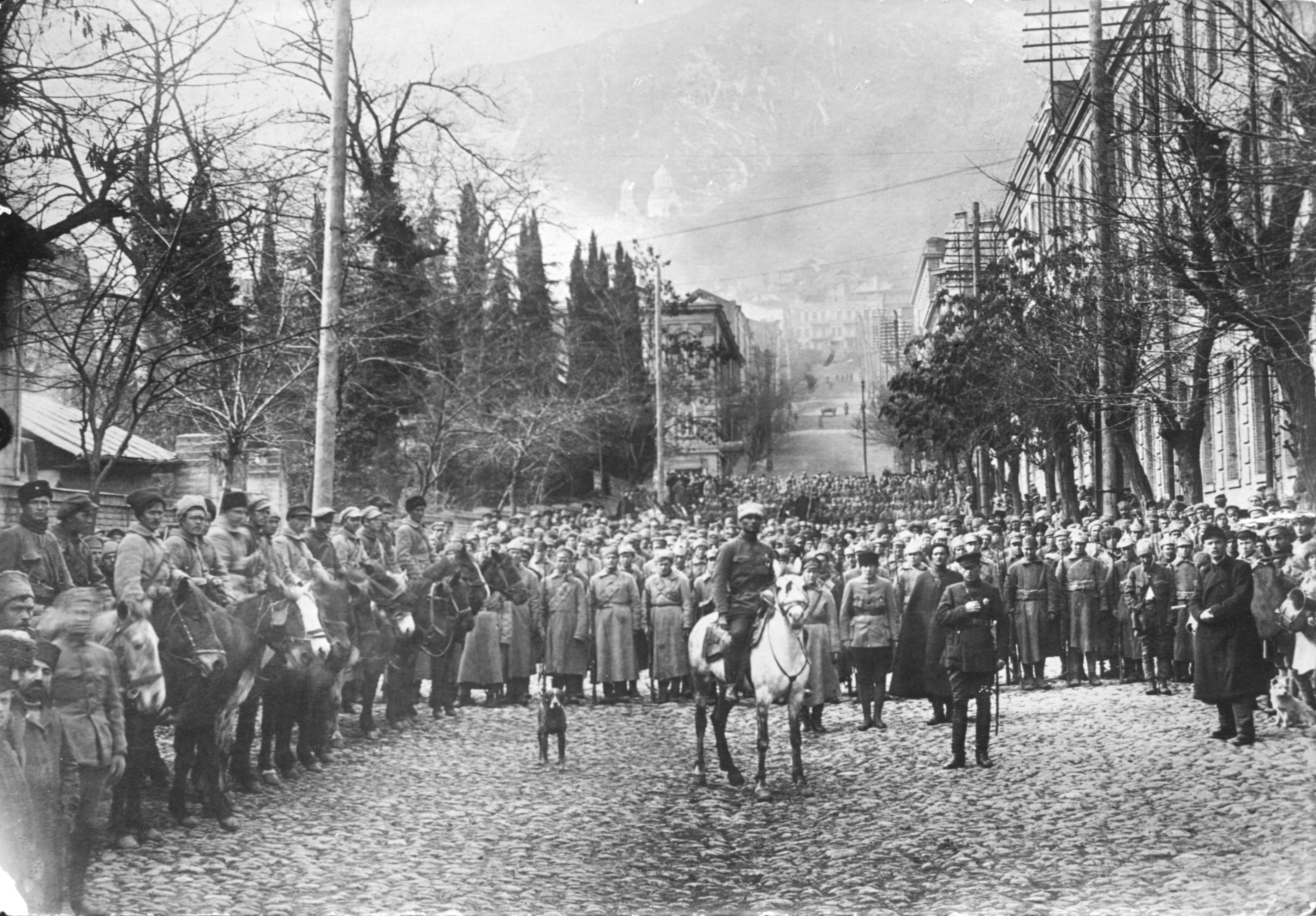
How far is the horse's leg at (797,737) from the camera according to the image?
10820mm

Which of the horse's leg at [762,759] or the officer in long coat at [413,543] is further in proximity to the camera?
the officer in long coat at [413,543]

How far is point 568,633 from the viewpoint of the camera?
1684 cm

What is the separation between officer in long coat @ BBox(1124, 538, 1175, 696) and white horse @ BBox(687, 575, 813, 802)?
21.9ft

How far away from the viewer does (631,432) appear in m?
40.3

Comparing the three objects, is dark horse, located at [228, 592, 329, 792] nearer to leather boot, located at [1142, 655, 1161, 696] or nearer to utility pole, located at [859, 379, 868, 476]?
leather boot, located at [1142, 655, 1161, 696]

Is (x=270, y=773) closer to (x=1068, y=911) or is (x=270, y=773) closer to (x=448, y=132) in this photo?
(x=1068, y=911)

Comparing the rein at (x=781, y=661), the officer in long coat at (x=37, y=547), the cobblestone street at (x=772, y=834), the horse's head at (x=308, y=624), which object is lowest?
the cobblestone street at (x=772, y=834)

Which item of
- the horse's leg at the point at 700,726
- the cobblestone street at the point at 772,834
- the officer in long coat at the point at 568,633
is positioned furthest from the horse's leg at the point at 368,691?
the officer in long coat at the point at 568,633

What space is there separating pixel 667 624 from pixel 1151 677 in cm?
581

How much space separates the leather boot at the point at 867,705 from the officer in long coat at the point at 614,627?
342 cm

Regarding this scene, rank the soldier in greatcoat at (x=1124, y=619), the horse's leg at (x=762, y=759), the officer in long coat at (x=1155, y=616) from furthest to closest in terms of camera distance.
Result: the soldier in greatcoat at (x=1124, y=619)
the officer in long coat at (x=1155, y=616)
the horse's leg at (x=762, y=759)

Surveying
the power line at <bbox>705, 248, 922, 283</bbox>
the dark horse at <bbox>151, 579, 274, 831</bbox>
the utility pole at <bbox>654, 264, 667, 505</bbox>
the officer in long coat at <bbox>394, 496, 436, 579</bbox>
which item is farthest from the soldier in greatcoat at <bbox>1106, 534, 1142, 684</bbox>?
the utility pole at <bbox>654, 264, 667, 505</bbox>

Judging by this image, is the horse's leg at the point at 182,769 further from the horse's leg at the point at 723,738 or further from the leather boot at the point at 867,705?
the leather boot at the point at 867,705

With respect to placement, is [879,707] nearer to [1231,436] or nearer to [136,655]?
[136,655]
